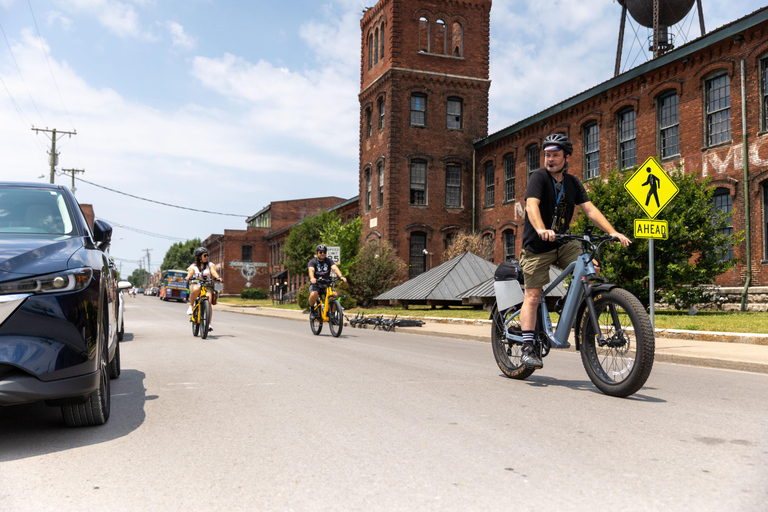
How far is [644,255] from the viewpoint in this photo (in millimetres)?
18547

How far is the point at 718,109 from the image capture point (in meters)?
23.1

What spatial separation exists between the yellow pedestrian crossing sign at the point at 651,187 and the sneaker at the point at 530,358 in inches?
248

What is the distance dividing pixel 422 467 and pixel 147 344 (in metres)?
9.07

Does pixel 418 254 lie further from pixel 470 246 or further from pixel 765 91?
pixel 765 91

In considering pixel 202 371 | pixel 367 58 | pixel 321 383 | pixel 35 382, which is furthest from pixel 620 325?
→ pixel 367 58

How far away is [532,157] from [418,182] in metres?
6.88

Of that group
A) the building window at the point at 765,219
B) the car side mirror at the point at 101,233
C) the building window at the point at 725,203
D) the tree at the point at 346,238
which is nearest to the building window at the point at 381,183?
the tree at the point at 346,238

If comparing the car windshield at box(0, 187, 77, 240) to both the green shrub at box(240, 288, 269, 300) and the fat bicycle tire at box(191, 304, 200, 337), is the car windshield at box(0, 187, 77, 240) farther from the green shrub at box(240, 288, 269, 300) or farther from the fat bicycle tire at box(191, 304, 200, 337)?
the green shrub at box(240, 288, 269, 300)

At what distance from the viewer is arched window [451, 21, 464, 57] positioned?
39188mm

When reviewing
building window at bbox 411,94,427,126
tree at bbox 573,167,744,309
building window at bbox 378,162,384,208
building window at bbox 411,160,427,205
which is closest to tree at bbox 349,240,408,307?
building window at bbox 411,160,427,205

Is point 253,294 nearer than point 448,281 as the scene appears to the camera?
No

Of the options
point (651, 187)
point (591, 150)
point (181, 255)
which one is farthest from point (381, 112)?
point (181, 255)

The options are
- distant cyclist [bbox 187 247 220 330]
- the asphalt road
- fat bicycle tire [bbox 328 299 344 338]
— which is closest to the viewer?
the asphalt road

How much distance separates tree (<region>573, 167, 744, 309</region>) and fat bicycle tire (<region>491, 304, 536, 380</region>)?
1230 centimetres
